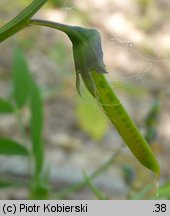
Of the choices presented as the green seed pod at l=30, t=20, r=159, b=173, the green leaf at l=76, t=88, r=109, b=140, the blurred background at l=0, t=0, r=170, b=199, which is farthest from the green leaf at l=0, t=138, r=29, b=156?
the green leaf at l=76, t=88, r=109, b=140

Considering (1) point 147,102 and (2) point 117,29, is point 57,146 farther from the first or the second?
(2) point 117,29

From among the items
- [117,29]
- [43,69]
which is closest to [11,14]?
[43,69]

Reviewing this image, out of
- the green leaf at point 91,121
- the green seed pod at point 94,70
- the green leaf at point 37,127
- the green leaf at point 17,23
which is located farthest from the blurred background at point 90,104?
the green leaf at point 17,23

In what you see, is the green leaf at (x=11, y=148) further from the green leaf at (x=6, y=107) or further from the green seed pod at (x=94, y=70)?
the green seed pod at (x=94, y=70)
